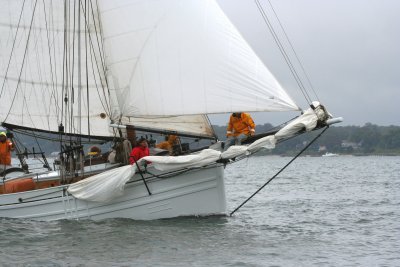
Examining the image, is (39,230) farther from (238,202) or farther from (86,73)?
(238,202)

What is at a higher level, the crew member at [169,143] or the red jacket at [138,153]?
the crew member at [169,143]

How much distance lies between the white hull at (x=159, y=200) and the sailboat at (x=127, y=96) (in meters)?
0.03

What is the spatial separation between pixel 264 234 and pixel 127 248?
164 inches

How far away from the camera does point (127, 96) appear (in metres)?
21.1

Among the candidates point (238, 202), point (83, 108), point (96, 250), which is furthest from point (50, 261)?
point (238, 202)

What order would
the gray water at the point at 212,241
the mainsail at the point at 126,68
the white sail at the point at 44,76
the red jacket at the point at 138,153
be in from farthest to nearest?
1. the white sail at the point at 44,76
2. the red jacket at the point at 138,153
3. the mainsail at the point at 126,68
4. the gray water at the point at 212,241

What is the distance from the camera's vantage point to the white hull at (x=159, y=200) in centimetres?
2077

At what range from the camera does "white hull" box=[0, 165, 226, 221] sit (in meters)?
20.8

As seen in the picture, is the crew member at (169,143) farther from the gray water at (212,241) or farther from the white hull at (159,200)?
the gray water at (212,241)

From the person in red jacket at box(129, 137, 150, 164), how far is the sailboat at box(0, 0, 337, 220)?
45 cm

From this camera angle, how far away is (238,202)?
108 ft

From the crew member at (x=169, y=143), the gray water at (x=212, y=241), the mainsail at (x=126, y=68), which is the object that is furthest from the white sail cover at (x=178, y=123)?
the gray water at (x=212, y=241)

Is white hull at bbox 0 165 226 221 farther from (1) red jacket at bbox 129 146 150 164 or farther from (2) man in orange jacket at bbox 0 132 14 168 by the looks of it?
(2) man in orange jacket at bbox 0 132 14 168

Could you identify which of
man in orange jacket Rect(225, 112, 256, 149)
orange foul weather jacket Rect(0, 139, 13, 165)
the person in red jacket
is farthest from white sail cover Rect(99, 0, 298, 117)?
orange foul weather jacket Rect(0, 139, 13, 165)
